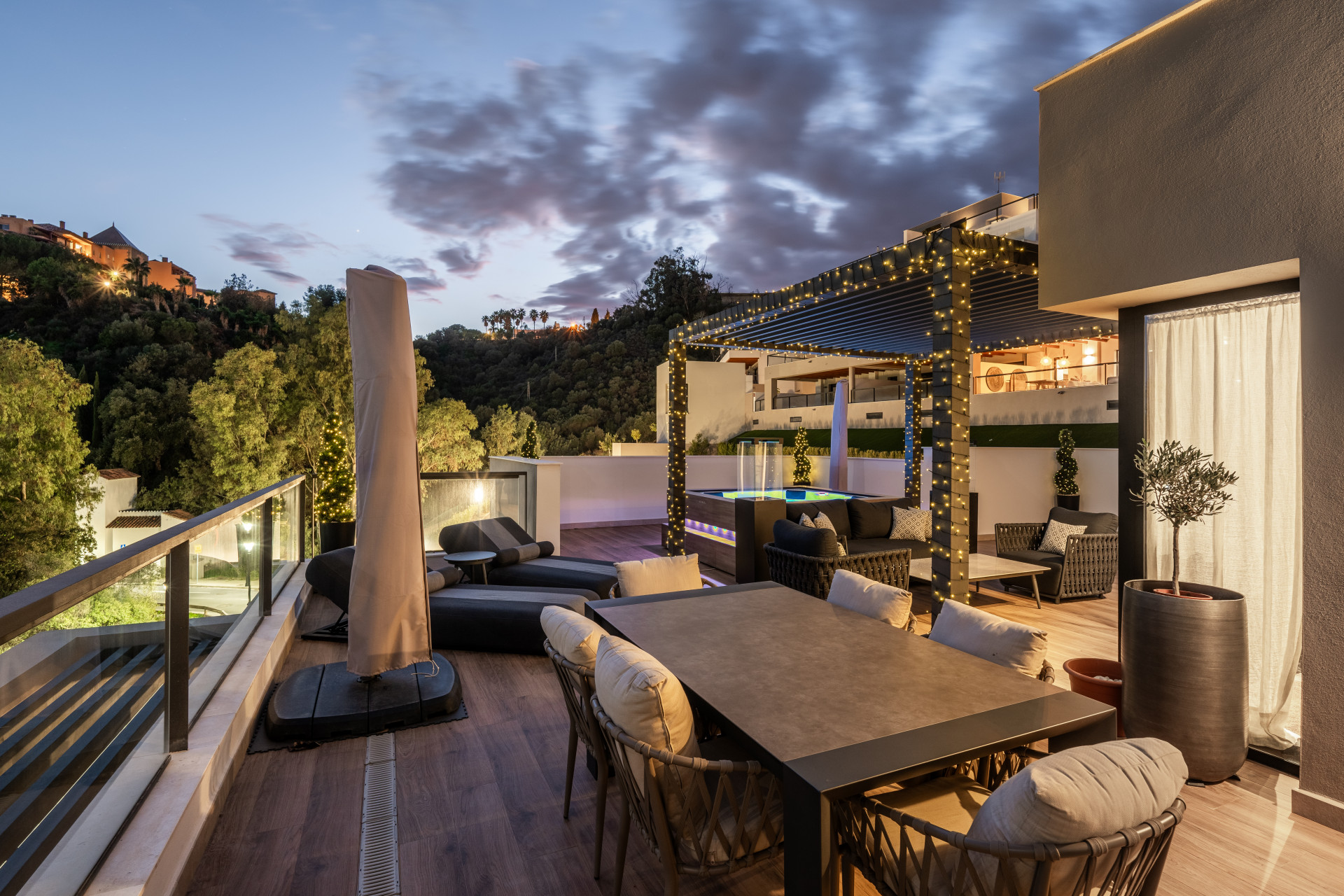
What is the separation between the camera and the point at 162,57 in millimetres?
27219

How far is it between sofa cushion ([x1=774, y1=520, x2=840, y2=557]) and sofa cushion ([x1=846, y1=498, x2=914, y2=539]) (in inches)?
75.7

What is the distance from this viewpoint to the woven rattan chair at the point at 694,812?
1627 mm

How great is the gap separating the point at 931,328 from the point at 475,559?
19.2ft

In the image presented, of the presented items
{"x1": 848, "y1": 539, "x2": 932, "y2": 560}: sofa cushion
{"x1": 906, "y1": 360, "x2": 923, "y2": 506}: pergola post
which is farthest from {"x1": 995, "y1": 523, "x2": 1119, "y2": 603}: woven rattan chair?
{"x1": 906, "y1": 360, "x2": 923, "y2": 506}: pergola post

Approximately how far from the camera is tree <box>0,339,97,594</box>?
72.9ft

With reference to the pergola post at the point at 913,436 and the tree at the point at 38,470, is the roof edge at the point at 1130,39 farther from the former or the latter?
the tree at the point at 38,470

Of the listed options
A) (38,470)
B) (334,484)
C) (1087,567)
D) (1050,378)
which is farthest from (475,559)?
(38,470)

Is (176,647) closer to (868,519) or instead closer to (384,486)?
(384,486)

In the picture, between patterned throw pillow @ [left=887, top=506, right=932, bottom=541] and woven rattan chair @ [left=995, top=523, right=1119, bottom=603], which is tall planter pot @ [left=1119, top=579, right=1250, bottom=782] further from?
patterned throw pillow @ [left=887, top=506, right=932, bottom=541]

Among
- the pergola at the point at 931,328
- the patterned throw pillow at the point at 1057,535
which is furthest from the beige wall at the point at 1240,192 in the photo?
the patterned throw pillow at the point at 1057,535

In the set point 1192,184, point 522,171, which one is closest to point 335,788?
point 1192,184

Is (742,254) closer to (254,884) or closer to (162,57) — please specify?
(162,57)

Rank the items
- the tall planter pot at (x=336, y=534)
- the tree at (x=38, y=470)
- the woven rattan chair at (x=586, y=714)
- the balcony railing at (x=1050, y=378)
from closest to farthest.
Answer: the woven rattan chair at (x=586, y=714), the tall planter pot at (x=336, y=534), the balcony railing at (x=1050, y=378), the tree at (x=38, y=470)

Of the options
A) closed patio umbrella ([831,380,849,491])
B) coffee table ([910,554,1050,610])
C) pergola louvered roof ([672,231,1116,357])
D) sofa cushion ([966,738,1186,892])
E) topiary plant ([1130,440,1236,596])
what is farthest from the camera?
closed patio umbrella ([831,380,849,491])
